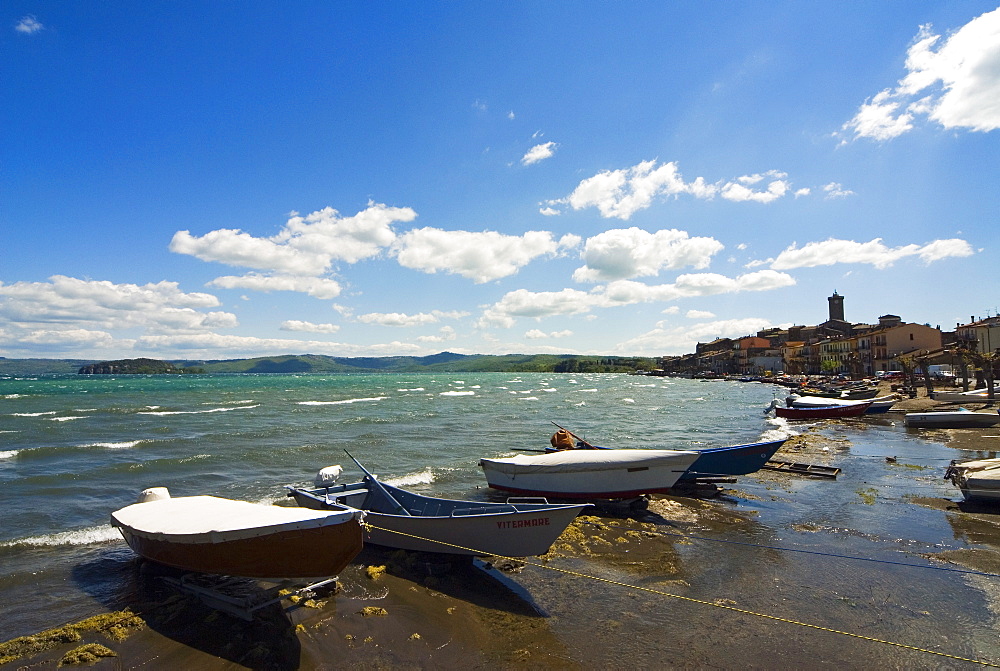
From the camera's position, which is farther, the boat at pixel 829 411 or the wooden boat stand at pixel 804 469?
the boat at pixel 829 411

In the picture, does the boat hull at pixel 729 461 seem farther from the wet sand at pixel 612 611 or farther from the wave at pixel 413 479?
the wave at pixel 413 479

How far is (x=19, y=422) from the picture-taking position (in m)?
42.9

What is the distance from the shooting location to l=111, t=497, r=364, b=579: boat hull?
8.63 meters

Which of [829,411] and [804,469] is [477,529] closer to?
[804,469]

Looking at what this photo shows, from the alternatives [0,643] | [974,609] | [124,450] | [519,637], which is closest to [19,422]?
[124,450]

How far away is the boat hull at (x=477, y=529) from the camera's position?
10.5m

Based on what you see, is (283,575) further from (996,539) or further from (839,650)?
(996,539)

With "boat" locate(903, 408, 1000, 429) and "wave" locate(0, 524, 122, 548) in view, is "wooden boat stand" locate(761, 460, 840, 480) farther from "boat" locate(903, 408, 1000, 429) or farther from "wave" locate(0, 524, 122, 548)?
"wave" locate(0, 524, 122, 548)

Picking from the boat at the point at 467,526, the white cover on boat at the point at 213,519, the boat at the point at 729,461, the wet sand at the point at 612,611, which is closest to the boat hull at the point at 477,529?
the boat at the point at 467,526

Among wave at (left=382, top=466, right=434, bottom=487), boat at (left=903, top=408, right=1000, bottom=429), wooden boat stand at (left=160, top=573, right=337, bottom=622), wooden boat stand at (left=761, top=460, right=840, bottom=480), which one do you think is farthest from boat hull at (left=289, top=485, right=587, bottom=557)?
boat at (left=903, top=408, right=1000, bottom=429)

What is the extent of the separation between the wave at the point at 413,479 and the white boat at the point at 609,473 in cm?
574

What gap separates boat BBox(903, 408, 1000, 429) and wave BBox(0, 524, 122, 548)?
A: 41.0 metres

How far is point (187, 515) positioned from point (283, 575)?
8.95ft

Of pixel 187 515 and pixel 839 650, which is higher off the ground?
pixel 187 515
